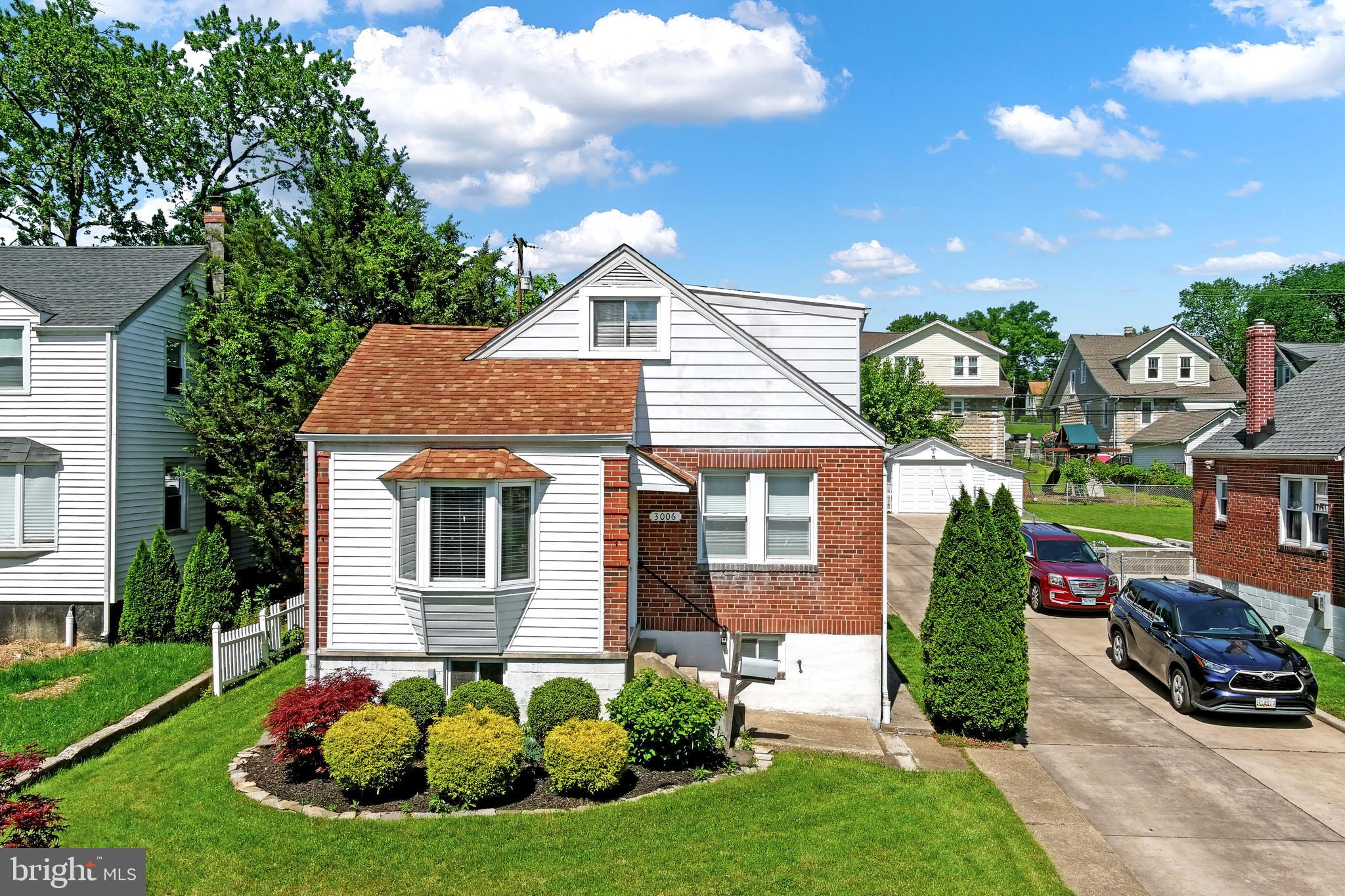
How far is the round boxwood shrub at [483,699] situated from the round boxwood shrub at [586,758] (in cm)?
127

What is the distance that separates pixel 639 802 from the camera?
10.1 m

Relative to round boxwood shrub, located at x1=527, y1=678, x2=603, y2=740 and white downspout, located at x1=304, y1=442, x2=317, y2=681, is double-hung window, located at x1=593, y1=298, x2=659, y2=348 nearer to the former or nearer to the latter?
white downspout, located at x1=304, y1=442, x2=317, y2=681

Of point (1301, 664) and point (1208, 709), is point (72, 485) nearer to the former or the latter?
point (1208, 709)

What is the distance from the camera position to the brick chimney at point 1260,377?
2102 centimetres

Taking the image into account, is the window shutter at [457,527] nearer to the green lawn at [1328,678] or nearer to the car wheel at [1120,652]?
the car wheel at [1120,652]

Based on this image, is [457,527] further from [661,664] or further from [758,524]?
[758,524]

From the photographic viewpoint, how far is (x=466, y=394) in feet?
42.9

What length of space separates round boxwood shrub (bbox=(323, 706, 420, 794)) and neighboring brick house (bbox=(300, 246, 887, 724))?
5.58ft

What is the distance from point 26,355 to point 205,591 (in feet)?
21.4

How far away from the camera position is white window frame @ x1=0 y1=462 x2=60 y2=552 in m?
17.9

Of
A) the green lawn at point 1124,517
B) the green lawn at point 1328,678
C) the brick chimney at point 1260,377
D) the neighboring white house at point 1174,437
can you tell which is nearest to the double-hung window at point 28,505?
the green lawn at point 1328,678

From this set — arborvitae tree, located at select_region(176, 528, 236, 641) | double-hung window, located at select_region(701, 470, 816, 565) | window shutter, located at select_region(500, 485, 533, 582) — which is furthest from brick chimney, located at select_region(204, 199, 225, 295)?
double-hung window, located at select_region(701, 470, 816, 565)

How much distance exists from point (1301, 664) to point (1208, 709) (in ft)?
5.98

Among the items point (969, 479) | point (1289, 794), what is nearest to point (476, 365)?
point (1289, 794)
